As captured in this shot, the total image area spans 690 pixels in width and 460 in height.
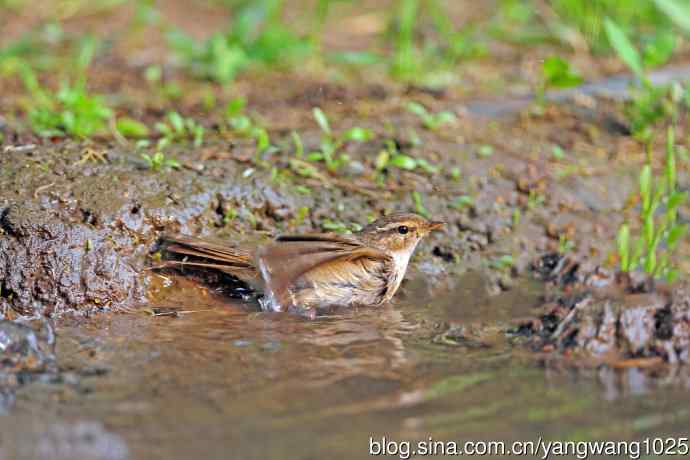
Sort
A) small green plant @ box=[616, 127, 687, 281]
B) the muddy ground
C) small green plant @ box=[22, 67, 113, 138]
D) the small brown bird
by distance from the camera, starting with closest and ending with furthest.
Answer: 1. the muddy ground
2. the small brown bird
3. small green plant @ box=[616, 127, 687, 281]
4. small green plant @ box=[22, 67, 113, 138]

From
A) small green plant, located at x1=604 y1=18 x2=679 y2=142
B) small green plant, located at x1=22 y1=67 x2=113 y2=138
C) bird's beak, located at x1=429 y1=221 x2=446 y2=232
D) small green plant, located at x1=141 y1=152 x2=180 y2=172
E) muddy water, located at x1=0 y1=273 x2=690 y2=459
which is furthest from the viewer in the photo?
small green plant, located at x1=604 y1=18 x2=679 y2=142

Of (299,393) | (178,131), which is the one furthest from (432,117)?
(299,393)

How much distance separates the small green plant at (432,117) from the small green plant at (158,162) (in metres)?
2.26

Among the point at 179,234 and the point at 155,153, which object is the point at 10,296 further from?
the point at 155,153

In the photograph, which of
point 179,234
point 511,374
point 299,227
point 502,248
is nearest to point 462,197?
point 502,248

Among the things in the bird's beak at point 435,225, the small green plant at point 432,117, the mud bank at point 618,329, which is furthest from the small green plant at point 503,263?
the small green plant at point 432,117

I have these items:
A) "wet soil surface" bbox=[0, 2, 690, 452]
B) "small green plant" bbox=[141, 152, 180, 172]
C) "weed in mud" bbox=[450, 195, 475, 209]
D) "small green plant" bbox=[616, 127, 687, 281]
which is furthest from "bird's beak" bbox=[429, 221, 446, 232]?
"small green plant" bbox=[141, 152, 180, 172]

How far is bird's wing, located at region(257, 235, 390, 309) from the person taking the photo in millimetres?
6262

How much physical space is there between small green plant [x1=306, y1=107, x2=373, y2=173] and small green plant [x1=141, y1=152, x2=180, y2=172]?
Answer: 1080mm

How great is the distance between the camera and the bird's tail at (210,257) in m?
6.37

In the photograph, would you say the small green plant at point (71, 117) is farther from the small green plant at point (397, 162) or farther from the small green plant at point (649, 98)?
the small green plant at point (649, 98)

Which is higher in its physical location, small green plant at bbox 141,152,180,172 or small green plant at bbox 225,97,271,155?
small green plant at bbox 225,97,271,155

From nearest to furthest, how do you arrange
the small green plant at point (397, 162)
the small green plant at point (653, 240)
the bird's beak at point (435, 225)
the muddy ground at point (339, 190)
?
the muddy ground at point (339, 190)
the small green plant at point (653, 240)
the bird's beak at point (435, 225)
the small green plant at point (397, 162)

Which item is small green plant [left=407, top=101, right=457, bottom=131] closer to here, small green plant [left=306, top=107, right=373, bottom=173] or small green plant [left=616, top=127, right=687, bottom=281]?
small green plant [left=306, top=107, right=373, bottom=173]
